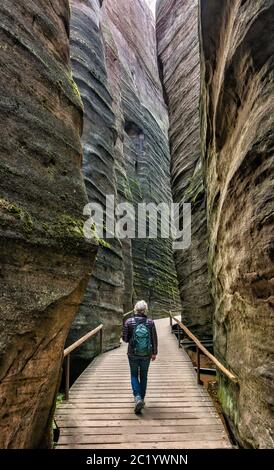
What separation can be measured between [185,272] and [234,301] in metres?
7.35

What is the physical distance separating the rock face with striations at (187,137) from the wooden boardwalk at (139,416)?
374cm

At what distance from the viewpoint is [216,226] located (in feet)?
20.0

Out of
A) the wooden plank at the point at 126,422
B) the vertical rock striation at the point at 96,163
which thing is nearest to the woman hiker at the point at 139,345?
the wooden plank at the point at 126,422

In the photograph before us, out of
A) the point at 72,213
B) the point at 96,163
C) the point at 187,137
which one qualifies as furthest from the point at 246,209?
the point at 187,137

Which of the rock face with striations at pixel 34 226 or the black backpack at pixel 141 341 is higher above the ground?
the rock face with striations at pixel 34 226

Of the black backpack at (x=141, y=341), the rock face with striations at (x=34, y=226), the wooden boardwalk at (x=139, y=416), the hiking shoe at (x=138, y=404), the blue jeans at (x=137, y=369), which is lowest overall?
the wooden boardwalk at (x=139, y=416)

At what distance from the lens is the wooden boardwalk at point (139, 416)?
14.1 feet

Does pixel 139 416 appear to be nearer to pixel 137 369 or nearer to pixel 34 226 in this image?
pixel 137 369

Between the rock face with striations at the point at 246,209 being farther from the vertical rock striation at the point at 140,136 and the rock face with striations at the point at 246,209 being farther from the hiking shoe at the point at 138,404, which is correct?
the vertical rock striation at the point at 140,136

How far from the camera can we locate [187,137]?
1370cm

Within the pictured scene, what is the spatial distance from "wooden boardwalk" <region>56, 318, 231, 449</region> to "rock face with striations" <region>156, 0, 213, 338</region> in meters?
3.74

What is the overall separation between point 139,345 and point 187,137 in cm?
1061

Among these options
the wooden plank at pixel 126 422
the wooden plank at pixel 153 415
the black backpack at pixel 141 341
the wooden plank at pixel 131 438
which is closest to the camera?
the wooden plank at pixel 131 438
